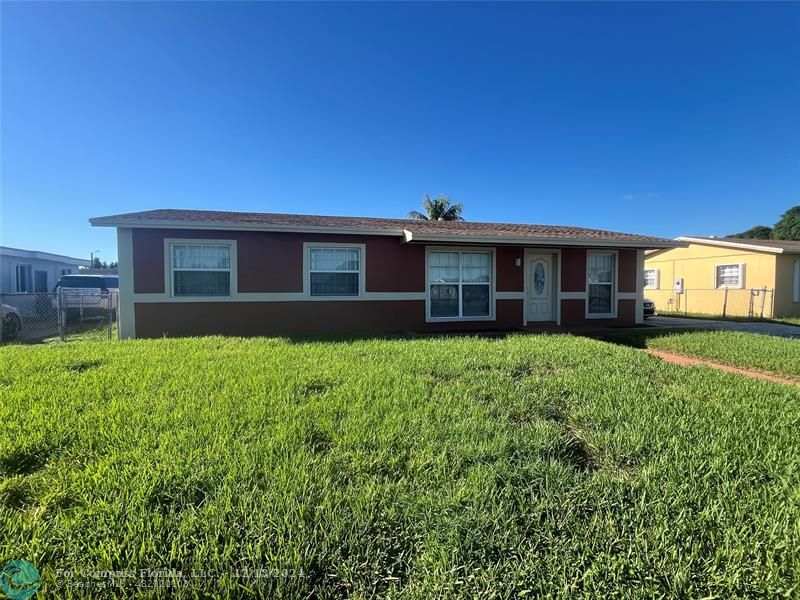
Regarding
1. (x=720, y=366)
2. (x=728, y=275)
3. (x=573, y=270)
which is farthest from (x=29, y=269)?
(x=728, y=275)

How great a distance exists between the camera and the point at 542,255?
1179 cm

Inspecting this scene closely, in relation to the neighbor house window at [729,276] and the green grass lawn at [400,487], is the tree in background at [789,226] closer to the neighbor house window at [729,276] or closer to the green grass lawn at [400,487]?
the neighbor house window at [729,276]

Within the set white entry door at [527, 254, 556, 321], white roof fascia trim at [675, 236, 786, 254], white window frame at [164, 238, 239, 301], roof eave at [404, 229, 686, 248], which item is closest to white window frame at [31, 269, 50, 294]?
white window frame at [164, 238, 239, 301]

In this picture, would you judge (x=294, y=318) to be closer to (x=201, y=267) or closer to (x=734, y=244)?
(x=201, y=267)

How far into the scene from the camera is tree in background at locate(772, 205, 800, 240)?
4462cm

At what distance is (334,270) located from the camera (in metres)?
10.2

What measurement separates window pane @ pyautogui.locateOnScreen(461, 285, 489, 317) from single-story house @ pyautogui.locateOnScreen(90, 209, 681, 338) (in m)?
0.03

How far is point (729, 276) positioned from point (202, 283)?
2119cm

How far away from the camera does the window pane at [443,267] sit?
35.8ft

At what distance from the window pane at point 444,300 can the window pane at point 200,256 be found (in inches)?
213

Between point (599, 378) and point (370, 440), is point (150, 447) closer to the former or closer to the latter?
point (370, 440)

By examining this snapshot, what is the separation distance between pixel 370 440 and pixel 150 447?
1660mm

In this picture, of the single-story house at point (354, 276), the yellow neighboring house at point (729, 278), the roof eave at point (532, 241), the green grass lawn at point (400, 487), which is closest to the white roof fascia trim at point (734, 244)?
the yellow neighboring house at point (729, 278)

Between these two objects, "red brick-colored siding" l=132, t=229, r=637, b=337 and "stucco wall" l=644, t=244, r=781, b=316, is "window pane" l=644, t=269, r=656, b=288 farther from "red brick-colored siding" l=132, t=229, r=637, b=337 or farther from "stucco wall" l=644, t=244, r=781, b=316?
"red brick-colored siding" l=132, t=229, r=637, b=337
